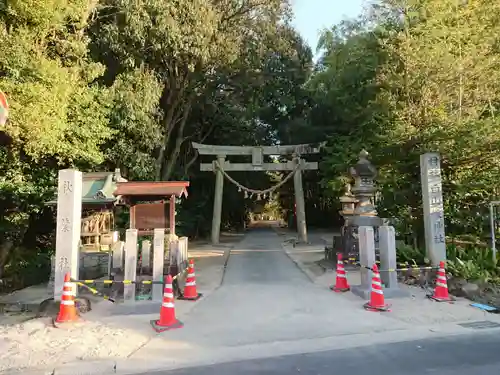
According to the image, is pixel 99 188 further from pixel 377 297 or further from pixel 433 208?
pixel 433 208

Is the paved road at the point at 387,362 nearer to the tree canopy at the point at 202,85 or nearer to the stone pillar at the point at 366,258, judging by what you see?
the stone pillar at the point at 366,258

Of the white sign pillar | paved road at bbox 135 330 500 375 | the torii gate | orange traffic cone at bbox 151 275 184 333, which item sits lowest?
paved road at bbox 135 330 500 375

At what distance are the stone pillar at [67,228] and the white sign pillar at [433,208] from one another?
790cm

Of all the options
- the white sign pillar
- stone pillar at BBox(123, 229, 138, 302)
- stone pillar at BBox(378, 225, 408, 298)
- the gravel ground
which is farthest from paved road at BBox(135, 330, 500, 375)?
the white sign pillar

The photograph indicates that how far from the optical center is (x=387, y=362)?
4.76 metres

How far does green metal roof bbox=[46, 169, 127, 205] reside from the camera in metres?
11.8

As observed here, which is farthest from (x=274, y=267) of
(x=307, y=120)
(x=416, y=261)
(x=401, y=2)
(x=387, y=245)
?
(x=307, y=120)

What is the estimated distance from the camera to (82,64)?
42.5ft

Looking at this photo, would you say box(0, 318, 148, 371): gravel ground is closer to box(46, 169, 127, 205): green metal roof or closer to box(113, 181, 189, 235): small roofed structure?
box(46, 169, 127, 205): green metal roof

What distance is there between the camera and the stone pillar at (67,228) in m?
7.38

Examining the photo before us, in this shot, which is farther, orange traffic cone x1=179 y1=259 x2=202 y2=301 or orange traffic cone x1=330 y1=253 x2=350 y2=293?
orange traffic cone x1=330 y1=253 x2=350 y2=293

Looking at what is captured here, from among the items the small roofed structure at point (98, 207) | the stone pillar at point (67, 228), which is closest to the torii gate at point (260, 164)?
the small roofed structure at point (98, 207)

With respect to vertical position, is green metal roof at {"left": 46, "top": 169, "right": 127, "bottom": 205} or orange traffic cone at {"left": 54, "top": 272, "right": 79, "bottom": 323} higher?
green metal roof at {"left": 46, "top": 169, "right": 127, "bottom": 205}

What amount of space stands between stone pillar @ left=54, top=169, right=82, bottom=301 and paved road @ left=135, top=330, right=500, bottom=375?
3.64 meters
